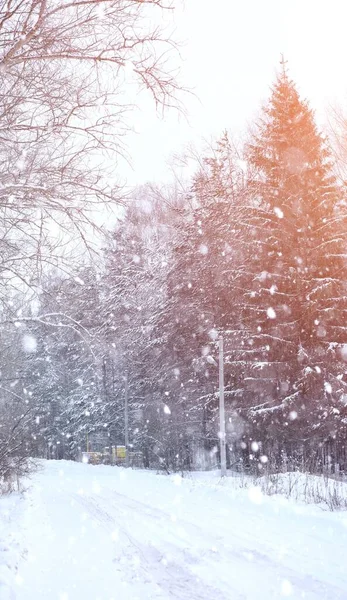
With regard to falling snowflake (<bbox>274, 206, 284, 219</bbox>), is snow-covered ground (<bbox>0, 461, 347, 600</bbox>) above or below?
below

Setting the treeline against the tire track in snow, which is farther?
the treeline

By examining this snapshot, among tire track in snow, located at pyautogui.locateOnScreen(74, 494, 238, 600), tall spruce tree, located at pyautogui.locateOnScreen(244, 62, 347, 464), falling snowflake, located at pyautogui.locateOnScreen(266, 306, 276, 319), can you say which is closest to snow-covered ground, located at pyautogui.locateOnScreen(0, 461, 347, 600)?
tire track in snow, located at pyautogui.locateOnScreen(74, 494, 238, 600)

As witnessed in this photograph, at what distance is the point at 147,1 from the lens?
4.36m

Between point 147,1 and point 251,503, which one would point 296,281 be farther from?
point 147,1

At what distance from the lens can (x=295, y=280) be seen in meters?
23.1

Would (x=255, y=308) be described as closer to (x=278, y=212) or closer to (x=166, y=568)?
(x=278, y=212)

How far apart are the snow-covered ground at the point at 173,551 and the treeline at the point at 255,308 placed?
4942mm

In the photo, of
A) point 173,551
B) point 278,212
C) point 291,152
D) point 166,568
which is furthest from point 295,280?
point 166,568

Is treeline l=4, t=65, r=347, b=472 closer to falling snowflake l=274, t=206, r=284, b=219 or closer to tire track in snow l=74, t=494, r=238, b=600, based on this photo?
falling snowflake l=274, t=206, r=284, b=219

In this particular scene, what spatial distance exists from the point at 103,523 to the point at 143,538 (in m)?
2.06

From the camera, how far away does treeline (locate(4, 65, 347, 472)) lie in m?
22.1

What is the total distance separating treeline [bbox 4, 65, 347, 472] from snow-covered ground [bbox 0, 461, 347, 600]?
494cm

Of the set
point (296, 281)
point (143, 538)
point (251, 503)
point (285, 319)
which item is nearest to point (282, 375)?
point (285, 319)

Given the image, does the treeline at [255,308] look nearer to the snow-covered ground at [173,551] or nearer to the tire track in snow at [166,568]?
the snow-covered ground at [173,551]
